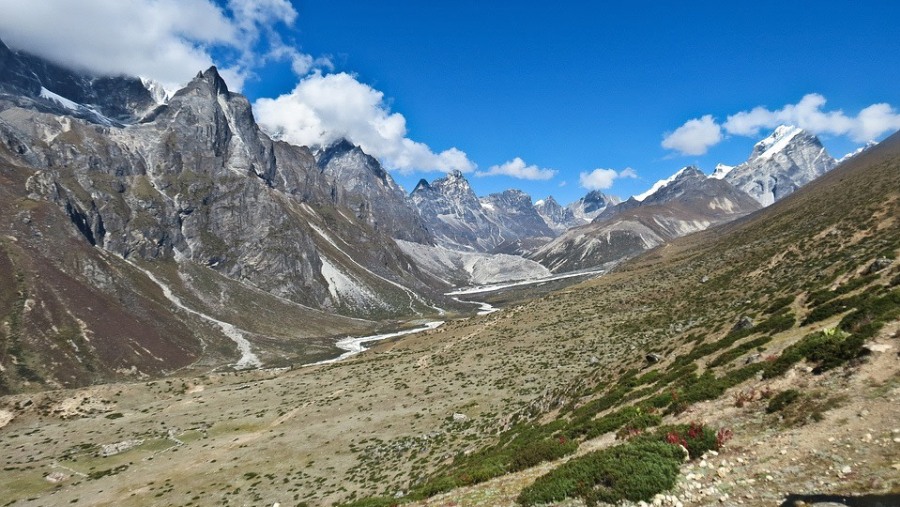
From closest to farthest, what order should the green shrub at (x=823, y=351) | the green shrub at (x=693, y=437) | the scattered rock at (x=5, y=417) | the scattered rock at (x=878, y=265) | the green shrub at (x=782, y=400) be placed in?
the green shrub at (x=693, y=437)
the green shrub at (x=782, y=400)
the green shrub at (x=823, y=351)
the scattered rock at (x=878, y=265)
the scattered rock at (x=5, y=417)

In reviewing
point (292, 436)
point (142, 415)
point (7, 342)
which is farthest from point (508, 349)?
point (7, 342)

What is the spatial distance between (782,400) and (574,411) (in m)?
16.0

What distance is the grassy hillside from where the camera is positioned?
16.0 metres

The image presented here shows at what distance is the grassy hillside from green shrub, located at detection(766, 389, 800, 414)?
7 cm

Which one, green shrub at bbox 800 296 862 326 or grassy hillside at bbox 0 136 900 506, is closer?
grassy hillside at bbox 0 136 900 506

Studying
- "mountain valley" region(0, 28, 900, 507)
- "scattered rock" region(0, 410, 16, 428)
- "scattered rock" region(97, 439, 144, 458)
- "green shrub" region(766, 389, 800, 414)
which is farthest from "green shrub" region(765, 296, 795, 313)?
"scattered rock" region(0, 410, 16, 428)

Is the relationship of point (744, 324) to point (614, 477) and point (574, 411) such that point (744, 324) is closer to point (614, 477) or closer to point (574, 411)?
point (574, 411)

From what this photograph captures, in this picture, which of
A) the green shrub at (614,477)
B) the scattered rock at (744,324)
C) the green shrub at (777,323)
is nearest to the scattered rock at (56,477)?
the green shrub at (614,477)

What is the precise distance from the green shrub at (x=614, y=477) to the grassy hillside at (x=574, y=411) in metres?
0.10

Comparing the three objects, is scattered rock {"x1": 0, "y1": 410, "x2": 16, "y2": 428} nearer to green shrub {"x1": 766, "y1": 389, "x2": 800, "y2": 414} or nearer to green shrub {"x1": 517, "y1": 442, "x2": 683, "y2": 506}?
green shrub {"x1": 517, "y1": 442, "x2": 683, "y2": 506}

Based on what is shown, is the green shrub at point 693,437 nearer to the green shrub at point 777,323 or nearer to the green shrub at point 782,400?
the green shrub at point 782,400

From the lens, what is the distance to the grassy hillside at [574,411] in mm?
16047

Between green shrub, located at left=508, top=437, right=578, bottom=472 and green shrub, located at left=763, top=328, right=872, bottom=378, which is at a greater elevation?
green shrub, located at left=763, top=328, right=872, bottom=378

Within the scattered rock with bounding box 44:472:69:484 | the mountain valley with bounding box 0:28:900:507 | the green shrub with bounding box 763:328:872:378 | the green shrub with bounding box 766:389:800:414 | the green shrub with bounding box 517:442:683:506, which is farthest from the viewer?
the scattered rock with bounding box 44:472:69:484
